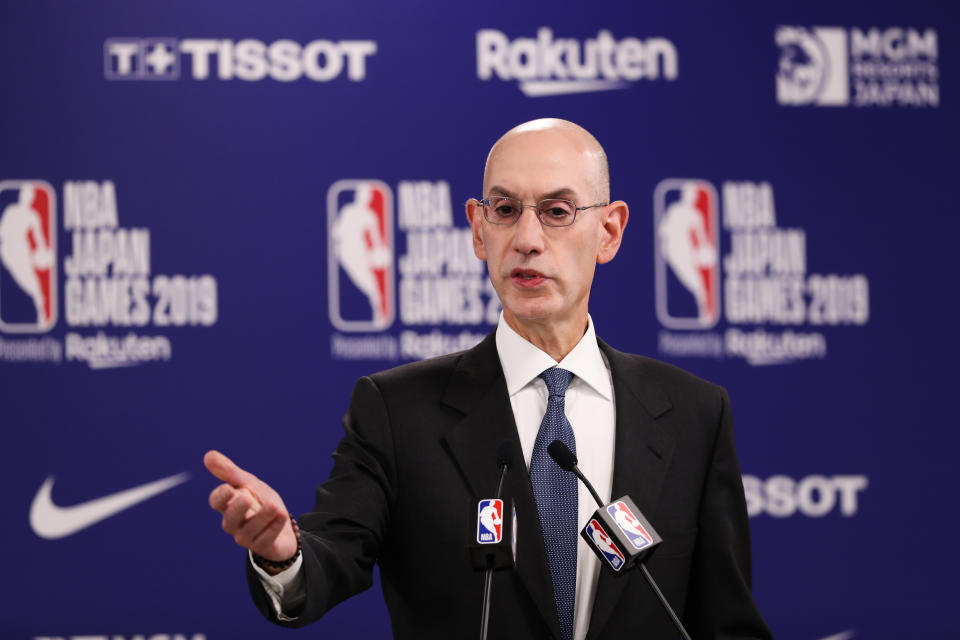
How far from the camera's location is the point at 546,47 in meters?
3.75

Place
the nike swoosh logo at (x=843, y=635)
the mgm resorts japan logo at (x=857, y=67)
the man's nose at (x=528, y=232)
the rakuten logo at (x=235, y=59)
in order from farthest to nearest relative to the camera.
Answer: the mgm resorts japan logo at (x=857, y=67) → the nike swoosh logo at (x=843, y=635) → the rakuten logo at (x=235, y=59) → the man's nose at (x=528, y=232)

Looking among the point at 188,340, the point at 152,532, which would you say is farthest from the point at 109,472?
the point at 188,340

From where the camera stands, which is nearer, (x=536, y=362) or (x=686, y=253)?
(x=536, y=362)

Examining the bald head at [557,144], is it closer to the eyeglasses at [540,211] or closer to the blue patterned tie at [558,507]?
the eyeglasses at [540,211]

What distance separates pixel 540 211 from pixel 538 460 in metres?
0.47

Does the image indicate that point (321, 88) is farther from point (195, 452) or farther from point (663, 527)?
point (663, 527)

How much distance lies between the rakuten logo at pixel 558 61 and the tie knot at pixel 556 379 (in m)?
2.08

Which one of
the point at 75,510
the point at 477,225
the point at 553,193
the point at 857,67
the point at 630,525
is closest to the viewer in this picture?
the point at 630,525

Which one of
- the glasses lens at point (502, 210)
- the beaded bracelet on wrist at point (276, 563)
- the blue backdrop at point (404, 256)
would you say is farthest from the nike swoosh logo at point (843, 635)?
the beaded bracelet on wrist at point (276, 563)

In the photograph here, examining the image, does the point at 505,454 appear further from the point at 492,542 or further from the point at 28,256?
the point at 28,256

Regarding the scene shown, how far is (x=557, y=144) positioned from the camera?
1865 millimetres

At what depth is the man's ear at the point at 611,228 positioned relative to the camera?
1.99 m

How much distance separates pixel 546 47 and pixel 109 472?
2251 mm

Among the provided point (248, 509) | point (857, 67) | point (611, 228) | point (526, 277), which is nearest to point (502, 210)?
point (526, 277)
